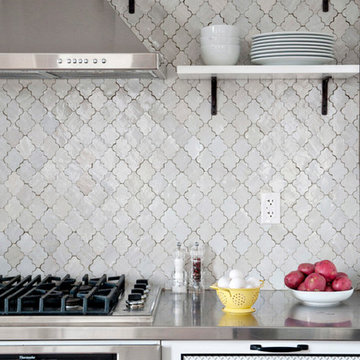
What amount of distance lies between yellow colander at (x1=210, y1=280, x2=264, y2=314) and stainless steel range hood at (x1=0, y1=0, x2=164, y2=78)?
34.2 inches

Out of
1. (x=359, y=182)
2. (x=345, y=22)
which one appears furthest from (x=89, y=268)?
(x=345, y=22)

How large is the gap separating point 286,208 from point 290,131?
1.12 ft

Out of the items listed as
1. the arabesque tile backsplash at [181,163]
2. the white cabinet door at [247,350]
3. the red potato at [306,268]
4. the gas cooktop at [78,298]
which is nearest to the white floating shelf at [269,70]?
the arabesque tile backsplash at [181,163]

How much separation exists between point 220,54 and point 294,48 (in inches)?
11.8

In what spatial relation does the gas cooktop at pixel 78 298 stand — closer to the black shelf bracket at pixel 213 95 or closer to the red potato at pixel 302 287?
the red potato at pixel 302 287

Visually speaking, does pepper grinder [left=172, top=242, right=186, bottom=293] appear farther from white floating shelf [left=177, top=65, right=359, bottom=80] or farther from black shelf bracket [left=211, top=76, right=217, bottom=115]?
white floating shelf [left=177, top=65, right=359, bottom=80]

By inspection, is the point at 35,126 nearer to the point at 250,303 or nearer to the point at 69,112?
the point at 69,112

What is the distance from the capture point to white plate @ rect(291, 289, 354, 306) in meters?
2.42

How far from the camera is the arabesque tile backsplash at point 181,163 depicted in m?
2.78

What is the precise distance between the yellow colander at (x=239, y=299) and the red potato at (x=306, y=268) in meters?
0.28

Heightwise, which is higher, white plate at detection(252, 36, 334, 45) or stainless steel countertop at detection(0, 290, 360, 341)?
white plate at detection(252, 36, 334, 45)

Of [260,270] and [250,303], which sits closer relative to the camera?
[250,303]

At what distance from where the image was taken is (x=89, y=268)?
9.20 ft

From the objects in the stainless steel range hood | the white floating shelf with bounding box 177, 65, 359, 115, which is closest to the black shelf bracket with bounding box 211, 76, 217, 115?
the white floating shelf with bounding box 177, 65, 359, 115
